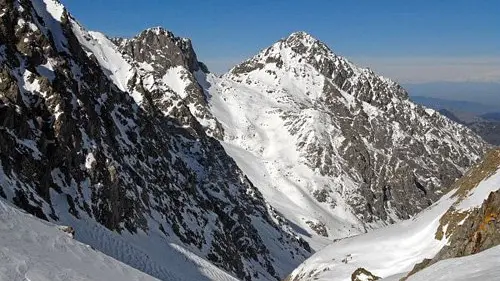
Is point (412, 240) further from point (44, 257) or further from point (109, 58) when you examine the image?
point (109, 58)

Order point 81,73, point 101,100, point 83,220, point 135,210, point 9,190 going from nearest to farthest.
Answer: point 9,190 < point 83,220 < point 135,210 < point 81,73 < point 101,100

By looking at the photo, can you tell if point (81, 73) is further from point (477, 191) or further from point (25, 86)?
point (477, 191)

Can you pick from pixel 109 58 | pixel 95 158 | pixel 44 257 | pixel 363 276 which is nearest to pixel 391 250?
pixel 363 276

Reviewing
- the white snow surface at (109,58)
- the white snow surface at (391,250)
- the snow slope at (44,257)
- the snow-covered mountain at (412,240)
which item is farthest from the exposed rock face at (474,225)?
the white snow surface at (109,58)

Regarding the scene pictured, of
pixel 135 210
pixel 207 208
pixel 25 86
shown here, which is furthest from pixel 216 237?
pixel 25 86

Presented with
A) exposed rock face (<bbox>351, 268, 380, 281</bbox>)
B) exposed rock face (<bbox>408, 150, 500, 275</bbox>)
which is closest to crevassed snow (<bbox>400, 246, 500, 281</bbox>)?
exposed rock face (<bbox>408, 150, 500, 275</bbox>)

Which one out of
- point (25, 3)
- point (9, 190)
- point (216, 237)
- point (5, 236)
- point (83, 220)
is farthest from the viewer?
point (216, 237)

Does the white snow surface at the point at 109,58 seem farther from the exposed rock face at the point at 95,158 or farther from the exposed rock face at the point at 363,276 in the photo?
the exposed rock face at the point at 363,276
